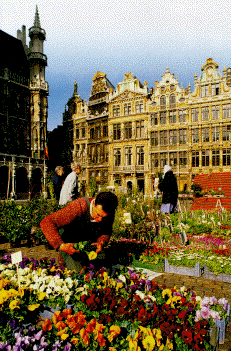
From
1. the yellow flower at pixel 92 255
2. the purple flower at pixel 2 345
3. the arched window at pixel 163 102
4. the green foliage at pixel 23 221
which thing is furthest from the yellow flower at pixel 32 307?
the arched window at pixel 163 102

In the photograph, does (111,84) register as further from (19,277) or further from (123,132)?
(19,277)

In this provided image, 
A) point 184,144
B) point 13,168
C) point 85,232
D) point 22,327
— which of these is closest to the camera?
point 22,327

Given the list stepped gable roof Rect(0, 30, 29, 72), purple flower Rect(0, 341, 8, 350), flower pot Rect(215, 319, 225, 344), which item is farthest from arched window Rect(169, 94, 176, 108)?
purple flower Rect(0, 341, 8, 350)

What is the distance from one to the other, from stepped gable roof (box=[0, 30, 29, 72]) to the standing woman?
29.4 metres

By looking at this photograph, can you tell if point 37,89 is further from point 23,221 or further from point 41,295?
point 41,295

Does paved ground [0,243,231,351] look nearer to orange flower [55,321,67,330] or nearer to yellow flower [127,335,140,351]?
yellow flower [127,335,140,351]

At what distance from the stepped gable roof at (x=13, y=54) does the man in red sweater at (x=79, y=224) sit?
3336 cm

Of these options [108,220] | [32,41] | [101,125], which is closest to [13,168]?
[101,125]

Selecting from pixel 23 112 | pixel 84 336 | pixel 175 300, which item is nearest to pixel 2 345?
pixel 84 336

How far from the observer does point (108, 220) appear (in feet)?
12.1

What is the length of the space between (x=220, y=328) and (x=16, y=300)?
2070mm

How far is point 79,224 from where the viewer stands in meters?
3.45

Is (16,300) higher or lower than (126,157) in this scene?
lower

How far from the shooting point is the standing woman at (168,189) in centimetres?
898
